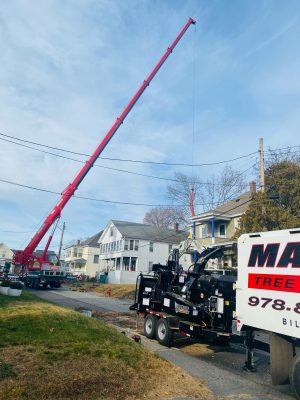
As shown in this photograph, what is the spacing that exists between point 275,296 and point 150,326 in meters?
5.96

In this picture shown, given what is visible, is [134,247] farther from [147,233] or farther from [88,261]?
[88,261]

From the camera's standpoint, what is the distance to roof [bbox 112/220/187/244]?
48469mm

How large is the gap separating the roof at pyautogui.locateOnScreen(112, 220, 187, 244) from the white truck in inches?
1582

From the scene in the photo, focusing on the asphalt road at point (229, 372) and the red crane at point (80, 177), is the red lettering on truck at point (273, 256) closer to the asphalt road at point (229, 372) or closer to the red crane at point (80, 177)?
the asphalt road at point (229, 372)

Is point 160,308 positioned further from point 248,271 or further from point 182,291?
point 248,271

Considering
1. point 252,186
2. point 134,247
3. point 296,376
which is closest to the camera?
point 296,376

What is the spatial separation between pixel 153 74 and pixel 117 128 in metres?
5.22

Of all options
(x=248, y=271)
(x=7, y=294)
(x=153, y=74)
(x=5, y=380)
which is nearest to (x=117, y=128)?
(x=153, y=74)

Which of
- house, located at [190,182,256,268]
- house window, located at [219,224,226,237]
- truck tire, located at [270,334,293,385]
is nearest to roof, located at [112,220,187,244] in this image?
house, located at [190,182,256,268]

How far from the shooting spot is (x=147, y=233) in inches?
1960

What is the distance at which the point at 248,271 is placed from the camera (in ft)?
25.9

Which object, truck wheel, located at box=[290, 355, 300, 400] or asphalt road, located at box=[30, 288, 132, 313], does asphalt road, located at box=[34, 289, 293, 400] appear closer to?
truck wheel, located at box=[290, 355, 300, 400]

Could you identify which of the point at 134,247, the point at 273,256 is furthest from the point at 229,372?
the point at 134,247

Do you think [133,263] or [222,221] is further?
[133,263]
